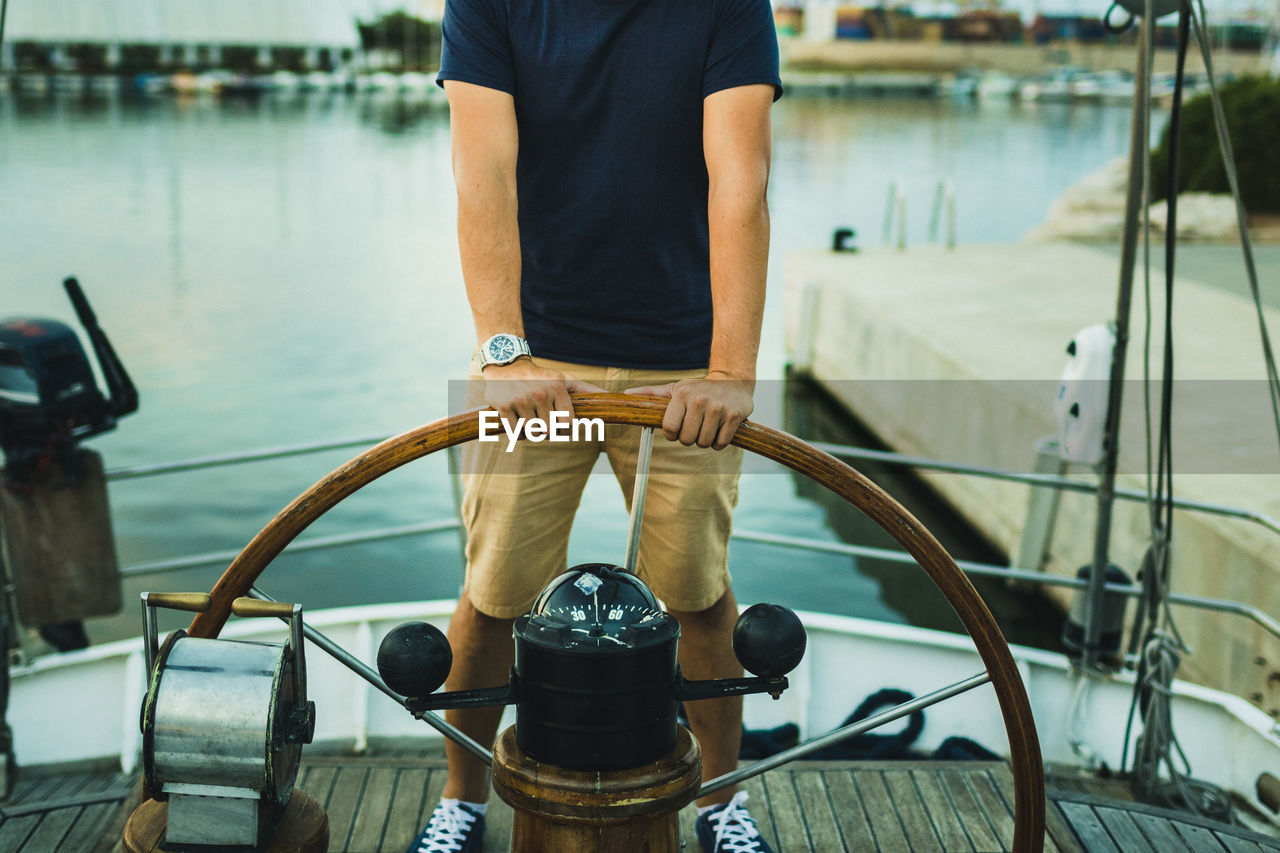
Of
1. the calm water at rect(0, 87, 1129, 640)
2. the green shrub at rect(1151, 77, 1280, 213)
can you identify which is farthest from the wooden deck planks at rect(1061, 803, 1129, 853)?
the green shrub at rect(1151, 77, 1280, 213)

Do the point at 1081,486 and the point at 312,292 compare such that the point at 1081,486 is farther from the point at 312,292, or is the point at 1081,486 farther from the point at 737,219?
the point at 312,292

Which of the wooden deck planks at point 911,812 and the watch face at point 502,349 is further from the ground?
the watch face at point 502,349

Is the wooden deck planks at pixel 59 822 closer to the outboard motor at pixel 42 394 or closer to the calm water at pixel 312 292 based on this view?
the outboard motor at pixel 42 394

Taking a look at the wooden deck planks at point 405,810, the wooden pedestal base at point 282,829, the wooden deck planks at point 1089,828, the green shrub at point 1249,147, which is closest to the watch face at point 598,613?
the wooden pedestal base at point 282,829

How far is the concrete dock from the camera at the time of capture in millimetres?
4273

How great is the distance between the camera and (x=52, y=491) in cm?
289

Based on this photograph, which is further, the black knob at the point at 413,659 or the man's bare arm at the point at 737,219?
the man's bare arm at the point at 737,219

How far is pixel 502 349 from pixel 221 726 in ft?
1.98

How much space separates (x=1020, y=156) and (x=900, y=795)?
35193 millimetres

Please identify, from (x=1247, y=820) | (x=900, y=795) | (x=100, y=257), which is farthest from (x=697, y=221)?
(x=100, y=257)

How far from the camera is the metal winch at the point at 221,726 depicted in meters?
1.30

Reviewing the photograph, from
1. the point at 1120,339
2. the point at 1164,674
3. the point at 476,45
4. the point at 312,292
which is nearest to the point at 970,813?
the point at 1164,674

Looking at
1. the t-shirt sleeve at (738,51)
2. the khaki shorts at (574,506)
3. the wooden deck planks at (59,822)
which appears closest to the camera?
the t-shirt sleeve at (738,51)

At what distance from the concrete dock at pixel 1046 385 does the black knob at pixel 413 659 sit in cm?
355
